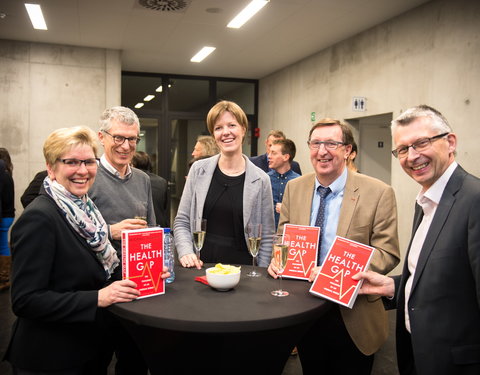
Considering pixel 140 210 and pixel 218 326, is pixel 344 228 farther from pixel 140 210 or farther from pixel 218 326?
pixel 140 210

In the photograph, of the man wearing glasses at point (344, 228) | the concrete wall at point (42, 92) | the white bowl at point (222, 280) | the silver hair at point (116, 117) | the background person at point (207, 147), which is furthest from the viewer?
the concrete wall at point (42, 92)

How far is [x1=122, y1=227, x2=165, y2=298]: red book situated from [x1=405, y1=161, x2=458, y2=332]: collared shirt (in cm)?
96

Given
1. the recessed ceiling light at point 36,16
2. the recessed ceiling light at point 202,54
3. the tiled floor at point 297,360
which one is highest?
the recessed ceiling light at point 202,54

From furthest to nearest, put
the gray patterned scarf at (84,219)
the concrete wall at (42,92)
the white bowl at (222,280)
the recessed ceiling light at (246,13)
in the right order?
the concrete wall at (42,92), the recessed ceiling light at (246,13), the white bowl at (222,280), the gray patterned scarf at (84,219)

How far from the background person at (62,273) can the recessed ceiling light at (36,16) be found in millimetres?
4733

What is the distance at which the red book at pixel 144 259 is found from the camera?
1639mm

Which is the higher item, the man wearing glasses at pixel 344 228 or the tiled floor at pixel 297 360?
the man wearing glasses at pixel 344 228

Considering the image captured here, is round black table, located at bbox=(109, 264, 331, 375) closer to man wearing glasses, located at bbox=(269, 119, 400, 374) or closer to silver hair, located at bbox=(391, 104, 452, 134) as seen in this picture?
man wearing glasses, located at bbox=(269, 119, 400, 374)

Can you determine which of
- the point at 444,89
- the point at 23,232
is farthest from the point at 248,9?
the point at 23,232

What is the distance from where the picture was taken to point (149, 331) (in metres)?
1.62

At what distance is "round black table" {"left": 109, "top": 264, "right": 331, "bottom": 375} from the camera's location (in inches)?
57.6

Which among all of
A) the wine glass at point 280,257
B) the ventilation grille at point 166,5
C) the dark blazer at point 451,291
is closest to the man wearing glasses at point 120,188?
the wine glass at point 280,257

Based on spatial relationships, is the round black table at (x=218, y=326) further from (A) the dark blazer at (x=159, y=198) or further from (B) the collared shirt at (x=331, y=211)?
(A) the dark blazer at (x=159, y=198)

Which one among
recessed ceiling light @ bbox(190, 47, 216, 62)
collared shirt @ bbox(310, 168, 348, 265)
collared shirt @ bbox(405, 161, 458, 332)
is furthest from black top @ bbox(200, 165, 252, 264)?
recessed ceiling light @ bbox(190, 47, 216, 62)
